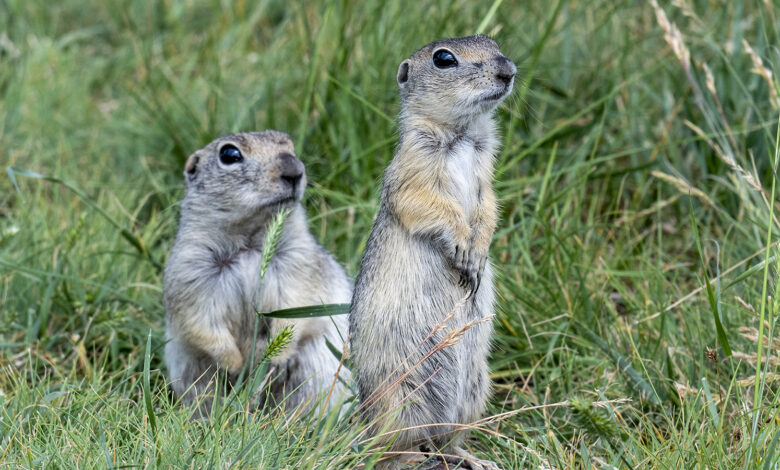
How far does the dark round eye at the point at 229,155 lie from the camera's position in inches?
177

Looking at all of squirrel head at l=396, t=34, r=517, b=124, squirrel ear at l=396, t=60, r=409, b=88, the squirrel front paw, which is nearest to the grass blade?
the squirrel front paw

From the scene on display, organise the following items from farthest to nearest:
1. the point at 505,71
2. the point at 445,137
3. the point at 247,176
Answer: the point at 247,176 < the point at 445,137 < the point at 505,71

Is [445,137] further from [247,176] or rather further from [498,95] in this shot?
[247,176]

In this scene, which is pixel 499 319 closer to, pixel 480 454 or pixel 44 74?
pixel 480 454

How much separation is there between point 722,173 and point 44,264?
3586 mm

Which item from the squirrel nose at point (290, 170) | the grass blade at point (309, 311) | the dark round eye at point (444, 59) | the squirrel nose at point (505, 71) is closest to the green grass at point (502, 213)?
the grass blade at point (309, 311)

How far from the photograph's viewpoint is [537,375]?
14.4 feet

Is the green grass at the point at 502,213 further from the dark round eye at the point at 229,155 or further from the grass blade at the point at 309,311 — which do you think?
the dark round eye at the point at 229,155

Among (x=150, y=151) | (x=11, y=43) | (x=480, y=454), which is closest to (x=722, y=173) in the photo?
(x=480, y=454)

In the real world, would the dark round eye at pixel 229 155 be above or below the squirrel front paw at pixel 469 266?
above

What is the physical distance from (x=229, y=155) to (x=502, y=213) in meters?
1.62

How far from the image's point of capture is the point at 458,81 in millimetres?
3551

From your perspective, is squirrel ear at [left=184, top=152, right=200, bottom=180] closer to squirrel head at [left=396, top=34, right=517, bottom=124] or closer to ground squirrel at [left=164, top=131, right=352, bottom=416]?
ground squirrel at [left=164, top=131, right=352, bottom=416]

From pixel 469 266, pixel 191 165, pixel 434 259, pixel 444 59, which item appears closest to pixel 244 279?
pixel 191 165
